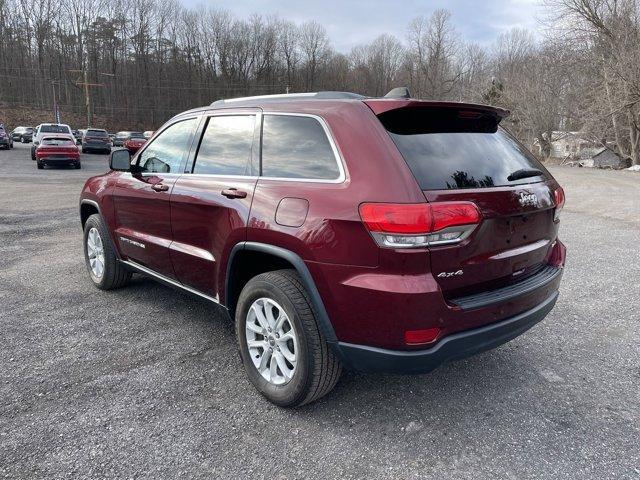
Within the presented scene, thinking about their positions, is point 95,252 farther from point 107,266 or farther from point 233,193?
point 233,193

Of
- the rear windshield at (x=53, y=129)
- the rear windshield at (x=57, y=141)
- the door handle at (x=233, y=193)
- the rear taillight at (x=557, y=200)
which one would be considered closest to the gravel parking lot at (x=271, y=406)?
the rear taillight at (x=557, y=200)

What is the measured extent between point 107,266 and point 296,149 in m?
2.77

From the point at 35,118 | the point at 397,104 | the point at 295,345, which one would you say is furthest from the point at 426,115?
the point at 35,118

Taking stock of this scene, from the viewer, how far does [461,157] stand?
2.54m

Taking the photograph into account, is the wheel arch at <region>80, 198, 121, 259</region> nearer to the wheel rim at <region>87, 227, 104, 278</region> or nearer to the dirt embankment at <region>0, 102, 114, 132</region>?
the wheel rim at <region>87, 227, 104, 278</region>

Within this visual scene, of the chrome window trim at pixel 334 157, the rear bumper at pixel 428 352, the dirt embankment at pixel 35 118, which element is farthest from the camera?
the dirt embankment at pixel 35 118

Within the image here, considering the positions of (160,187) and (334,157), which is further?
(160,187)

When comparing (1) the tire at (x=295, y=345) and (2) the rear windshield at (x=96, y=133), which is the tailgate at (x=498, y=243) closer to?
(1) the tire at (x=295, y=345)

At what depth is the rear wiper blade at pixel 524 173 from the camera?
2654 mm

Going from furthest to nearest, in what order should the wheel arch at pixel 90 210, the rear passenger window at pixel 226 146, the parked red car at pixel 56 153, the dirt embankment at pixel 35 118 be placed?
the dirt embankment at pixel 35 118 < the parked red car at pixel 56 153 < the wheel arch at pixel 90 210 < the rear passenger window at pixel 226 146

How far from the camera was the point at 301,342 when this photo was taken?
8.23ft

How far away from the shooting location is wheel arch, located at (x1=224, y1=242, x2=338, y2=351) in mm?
2424

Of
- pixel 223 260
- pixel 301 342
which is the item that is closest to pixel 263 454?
pixel 301 342

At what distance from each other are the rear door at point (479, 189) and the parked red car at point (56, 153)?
832 inches
